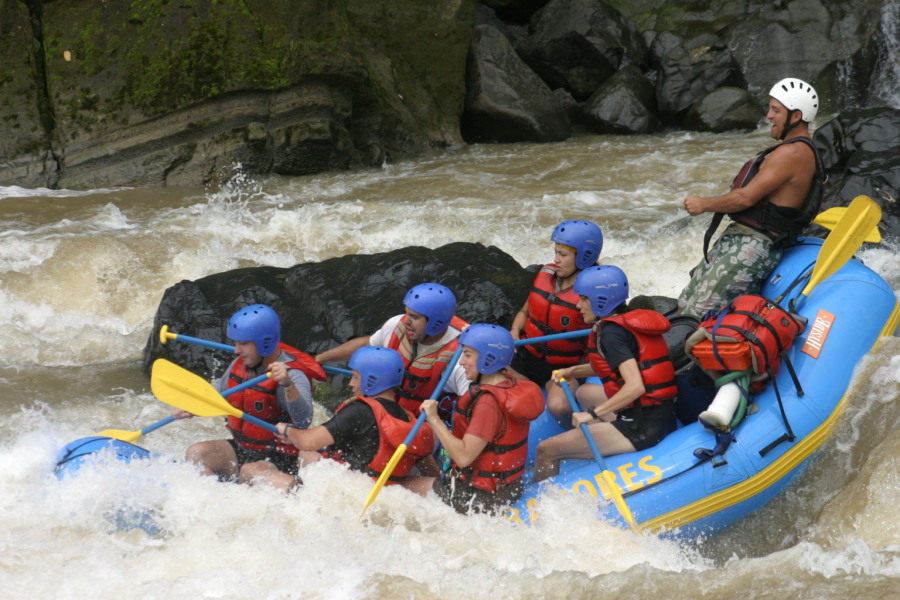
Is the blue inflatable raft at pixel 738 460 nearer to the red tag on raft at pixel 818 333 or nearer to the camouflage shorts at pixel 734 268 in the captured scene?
the red tag on raft at pixel 818 333

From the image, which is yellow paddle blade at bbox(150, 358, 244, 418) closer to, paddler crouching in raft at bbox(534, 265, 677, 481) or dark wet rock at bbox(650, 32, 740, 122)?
paddler crouching in raft at bbox(534, 265, 677, 481)

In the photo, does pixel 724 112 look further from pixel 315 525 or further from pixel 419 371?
pixel 315 525

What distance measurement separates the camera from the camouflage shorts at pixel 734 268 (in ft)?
15.2

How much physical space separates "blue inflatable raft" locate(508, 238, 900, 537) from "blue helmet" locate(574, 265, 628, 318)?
63cm

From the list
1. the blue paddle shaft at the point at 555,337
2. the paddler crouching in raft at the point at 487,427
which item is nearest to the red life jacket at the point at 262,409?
the paddler crouching in raft at the point at 487,427

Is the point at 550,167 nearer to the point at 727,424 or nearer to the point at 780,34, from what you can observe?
the point at 780,34

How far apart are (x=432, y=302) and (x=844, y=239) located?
1.99m

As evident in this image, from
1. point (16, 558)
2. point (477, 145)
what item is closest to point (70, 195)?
point (477, 145)

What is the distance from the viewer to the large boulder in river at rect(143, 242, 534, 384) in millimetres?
5668

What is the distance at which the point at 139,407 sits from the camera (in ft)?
18.3

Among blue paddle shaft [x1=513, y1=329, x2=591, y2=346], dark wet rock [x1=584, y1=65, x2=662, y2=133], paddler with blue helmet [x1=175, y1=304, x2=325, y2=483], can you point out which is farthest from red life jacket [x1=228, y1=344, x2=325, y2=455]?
dark wet rock [x1=584, y1=65, x2=662, y2=133]

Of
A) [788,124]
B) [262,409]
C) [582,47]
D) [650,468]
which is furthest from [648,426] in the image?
[582,47]

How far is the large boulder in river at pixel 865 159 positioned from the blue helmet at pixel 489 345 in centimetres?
426

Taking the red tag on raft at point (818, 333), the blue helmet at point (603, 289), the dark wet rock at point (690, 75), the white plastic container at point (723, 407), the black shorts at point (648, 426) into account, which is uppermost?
the blue helmet at point (603, 289)
